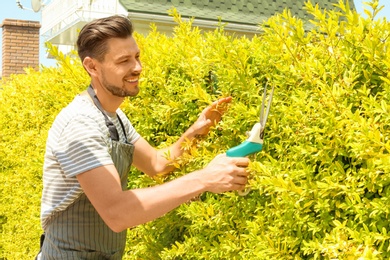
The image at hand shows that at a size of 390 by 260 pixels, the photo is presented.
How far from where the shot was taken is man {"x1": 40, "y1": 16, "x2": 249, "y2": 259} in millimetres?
2801

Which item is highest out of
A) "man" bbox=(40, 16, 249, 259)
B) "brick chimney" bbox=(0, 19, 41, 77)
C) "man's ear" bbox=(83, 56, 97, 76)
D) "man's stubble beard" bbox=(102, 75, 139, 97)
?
"man's ear" bbox=(83, 56, 97, 76)

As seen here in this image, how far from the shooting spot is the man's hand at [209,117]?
3.40 metres

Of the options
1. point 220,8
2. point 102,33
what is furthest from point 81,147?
point 220,8

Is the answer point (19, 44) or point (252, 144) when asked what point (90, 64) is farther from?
point (19, 44)

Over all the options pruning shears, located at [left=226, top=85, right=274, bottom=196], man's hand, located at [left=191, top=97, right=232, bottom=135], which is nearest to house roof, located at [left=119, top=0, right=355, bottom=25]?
man's hand, located at [left=191, top=97, right=232, bottom=135]

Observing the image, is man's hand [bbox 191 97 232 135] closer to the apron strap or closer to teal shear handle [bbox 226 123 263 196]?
the apron strap

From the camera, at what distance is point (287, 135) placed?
296 cm

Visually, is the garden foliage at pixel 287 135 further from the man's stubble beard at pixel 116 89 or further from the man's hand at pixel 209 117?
the man's stubble beard at pixel 116 89

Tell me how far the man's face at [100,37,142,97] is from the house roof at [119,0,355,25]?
12929 mm

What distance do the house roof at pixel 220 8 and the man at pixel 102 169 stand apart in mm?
12881

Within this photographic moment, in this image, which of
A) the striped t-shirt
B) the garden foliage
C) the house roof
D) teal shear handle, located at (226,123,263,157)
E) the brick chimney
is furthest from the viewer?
the brick chimney

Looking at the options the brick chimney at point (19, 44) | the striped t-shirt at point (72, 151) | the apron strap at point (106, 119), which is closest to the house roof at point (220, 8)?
the brick chimney at point (19, 44)

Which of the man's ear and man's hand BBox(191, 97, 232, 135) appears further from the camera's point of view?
man's hand BBox(191, 97, 232, 135)

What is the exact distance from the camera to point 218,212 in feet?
11.1
